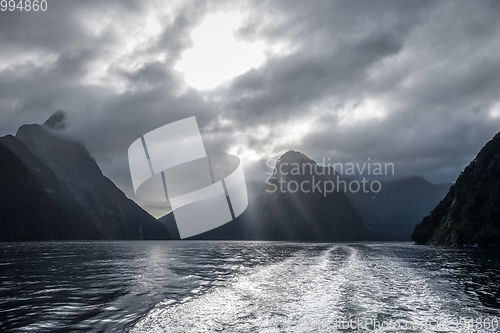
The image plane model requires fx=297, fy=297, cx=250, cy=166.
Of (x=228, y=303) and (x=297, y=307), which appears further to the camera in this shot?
(x=228, y=303)

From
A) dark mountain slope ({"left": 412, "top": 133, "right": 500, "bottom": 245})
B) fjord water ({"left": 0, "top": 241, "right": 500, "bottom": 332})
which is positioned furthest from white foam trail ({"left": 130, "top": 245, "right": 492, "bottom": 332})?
dark mountain slope ({"left": 412, "top": 133, "right": 500, "bottom": 245})

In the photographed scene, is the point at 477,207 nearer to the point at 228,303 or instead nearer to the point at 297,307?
the point at 297,307

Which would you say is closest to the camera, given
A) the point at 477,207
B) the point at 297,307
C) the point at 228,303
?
the point at 297,307

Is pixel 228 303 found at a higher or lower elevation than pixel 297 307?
lower

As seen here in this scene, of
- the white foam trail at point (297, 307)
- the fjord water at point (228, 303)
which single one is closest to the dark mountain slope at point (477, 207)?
the fjord water at point (228, 303)

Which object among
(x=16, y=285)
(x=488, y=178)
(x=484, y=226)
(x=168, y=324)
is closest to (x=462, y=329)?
(x=168, y=324)

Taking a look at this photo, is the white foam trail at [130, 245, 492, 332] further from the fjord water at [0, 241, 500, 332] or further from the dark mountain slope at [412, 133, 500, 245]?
the dark mountain slope at [412, 133, 500, 245]

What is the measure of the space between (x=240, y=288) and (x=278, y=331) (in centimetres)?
1105

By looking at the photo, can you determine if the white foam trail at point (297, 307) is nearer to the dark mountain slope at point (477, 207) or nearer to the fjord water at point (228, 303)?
the fjord water at point (228, 303)

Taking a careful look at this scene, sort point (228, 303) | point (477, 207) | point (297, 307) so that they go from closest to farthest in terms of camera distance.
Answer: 1. point (297, 307)
2. point (228, 303)
3. point (477, 207)

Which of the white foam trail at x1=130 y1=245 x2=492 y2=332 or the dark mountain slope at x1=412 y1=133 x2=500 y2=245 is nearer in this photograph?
the white foam trail at x1=130 y1=245 x2=492 y2=332

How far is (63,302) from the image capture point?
16.6 meters

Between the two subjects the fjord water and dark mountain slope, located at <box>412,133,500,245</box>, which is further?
dark mountain slope, located at <box>412,133,500,245</box>

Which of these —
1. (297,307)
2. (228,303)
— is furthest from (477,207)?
(228,303)
